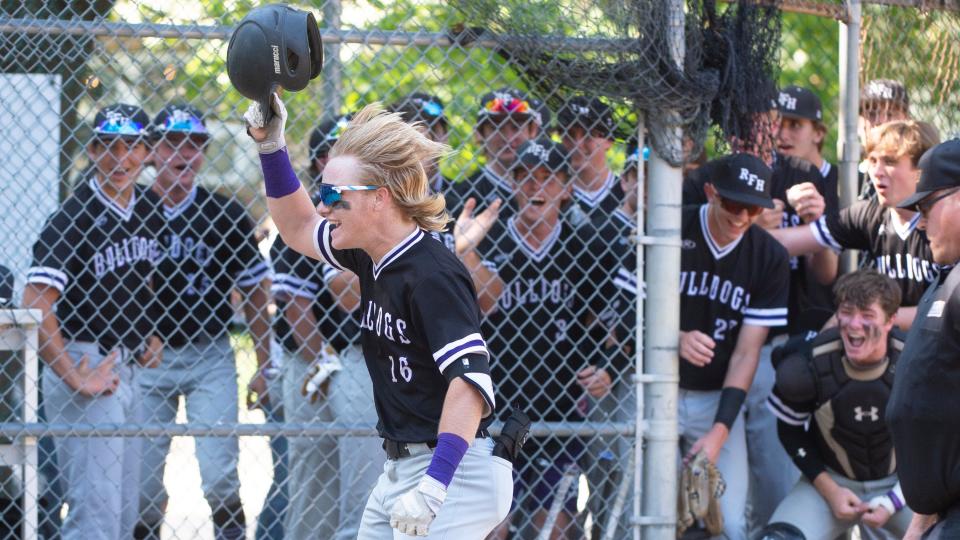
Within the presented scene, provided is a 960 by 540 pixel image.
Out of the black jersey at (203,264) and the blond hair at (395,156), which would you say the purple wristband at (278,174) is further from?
the black jersey at (203,264)

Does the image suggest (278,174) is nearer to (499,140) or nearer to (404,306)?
(404,306)

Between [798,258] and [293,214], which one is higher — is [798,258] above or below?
below

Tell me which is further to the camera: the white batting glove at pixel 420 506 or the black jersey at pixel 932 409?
the black jersey at pixel 932 409

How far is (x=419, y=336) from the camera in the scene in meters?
3.31

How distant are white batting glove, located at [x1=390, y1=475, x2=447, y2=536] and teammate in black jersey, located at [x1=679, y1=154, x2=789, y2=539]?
2.20 m

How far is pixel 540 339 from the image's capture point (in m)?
5.11

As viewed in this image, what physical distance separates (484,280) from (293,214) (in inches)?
52.7

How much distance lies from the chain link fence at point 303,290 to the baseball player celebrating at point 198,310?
1 centimetres

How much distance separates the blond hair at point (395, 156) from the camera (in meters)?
3.38

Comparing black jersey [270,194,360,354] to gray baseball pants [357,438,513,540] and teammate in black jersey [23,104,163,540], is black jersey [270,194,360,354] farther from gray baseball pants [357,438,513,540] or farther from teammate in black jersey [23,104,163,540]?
gray baseball pants [357,438,513,540]

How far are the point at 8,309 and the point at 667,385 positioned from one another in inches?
104

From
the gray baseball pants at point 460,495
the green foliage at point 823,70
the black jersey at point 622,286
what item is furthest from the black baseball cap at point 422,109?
the green foliage at point 823,70

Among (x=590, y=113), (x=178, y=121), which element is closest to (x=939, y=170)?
(x=590, y=113)

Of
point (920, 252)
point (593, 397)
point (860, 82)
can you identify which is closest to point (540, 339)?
point (593, 397)
